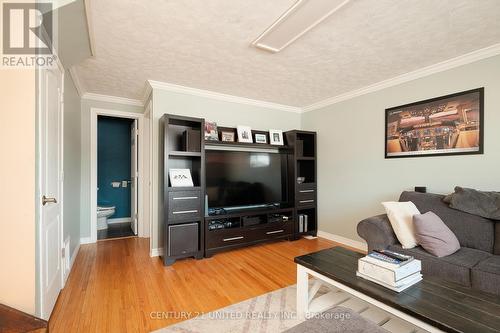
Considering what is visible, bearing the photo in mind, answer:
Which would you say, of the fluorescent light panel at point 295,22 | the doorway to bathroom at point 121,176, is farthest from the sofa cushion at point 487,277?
the doorway to bathroom at point 121,176

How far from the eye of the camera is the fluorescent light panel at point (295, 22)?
5.35ft

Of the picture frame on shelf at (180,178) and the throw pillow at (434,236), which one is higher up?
the picture frame on shelf at (180,178)

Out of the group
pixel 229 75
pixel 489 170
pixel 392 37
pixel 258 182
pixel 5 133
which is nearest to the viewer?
pixel 5 133

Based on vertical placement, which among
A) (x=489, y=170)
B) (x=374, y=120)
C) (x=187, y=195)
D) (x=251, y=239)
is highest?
(x=374, y=120)

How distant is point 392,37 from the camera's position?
2.10m

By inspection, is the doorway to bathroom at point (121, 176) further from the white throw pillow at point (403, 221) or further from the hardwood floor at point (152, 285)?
the white throw pillow at point (403, 221)

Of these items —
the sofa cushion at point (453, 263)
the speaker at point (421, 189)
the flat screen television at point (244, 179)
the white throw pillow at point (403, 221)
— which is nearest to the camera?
the sofa cushion at point (453, 263)

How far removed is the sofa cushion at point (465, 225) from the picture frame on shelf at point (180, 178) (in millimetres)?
2708

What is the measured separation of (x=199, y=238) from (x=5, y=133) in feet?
7.08

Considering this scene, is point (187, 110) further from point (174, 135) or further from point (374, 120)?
point (374, 120)

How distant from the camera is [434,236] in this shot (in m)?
2.00

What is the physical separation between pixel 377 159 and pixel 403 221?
1.25 metres

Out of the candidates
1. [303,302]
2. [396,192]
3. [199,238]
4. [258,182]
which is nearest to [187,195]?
[199,238]

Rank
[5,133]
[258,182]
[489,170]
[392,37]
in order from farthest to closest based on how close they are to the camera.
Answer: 1. [258,182]
2. [489,170]
3. [392,37]
4. [5,133]
